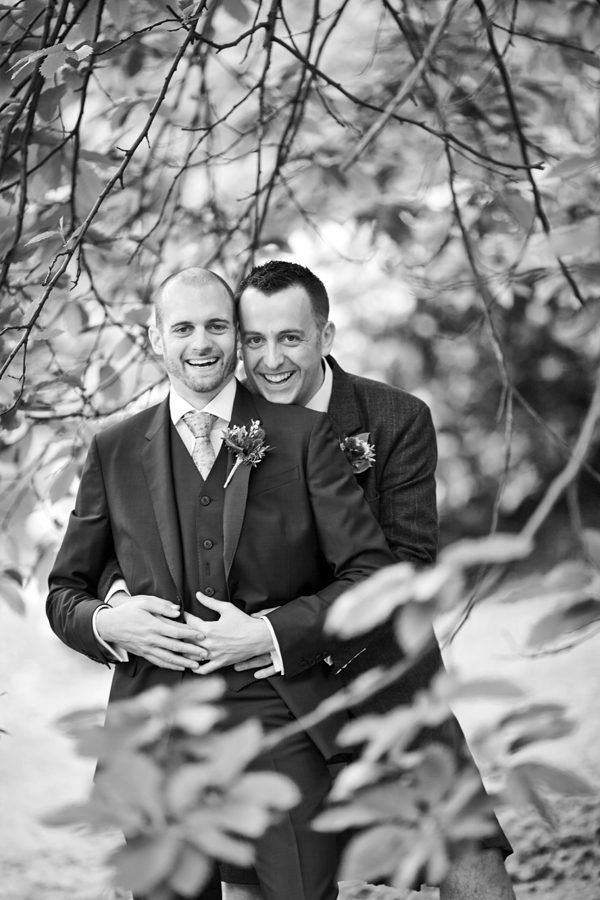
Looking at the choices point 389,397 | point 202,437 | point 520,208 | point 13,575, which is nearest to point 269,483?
point 202,437

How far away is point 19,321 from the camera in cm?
287

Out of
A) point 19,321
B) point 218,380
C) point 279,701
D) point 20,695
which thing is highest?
point 19,321

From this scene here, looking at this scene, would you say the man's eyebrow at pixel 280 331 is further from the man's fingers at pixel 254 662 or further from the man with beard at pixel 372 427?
the man's fingers at pixel 254 662

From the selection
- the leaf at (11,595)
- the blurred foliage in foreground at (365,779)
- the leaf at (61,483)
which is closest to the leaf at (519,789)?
the blurred foliage in foreground at (365,779)

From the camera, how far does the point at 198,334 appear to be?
2215 millimetres

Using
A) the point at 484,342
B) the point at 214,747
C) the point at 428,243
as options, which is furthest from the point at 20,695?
the point at 214,747

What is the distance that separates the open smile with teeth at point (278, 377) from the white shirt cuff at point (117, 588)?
2.04 feet

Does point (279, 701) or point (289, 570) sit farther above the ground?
point (289, 570)

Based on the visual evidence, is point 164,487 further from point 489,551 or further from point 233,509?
point 489,551

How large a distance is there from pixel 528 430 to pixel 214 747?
8338mm

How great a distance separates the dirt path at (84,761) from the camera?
3.92 metres

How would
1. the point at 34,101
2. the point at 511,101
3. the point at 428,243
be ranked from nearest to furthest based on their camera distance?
the point at 34,101 → the point at 511,101 → the point at 428,243

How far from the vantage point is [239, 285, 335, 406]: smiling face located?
2.43m

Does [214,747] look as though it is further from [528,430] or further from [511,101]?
[528,430]
